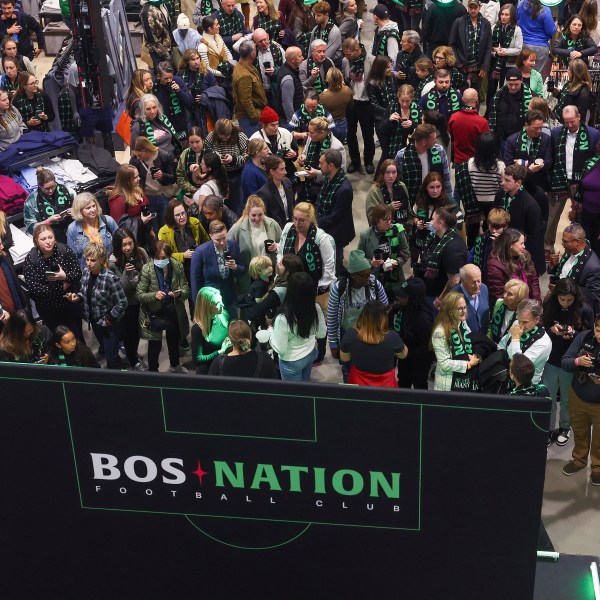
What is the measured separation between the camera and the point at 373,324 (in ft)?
22.1

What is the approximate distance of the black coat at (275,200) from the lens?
352 inches

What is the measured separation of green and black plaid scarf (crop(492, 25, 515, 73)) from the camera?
39.8 ft

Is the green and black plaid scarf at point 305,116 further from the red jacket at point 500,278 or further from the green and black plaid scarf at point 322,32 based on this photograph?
the red jacket at point 500,278

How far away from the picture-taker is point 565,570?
3139 mm

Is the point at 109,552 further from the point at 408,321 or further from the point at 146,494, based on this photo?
the point at 408,321

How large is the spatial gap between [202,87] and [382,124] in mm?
2169

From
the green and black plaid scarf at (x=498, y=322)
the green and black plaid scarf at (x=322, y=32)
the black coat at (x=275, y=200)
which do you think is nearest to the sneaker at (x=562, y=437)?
the green and black plaid scarf at (x=498, y=322)

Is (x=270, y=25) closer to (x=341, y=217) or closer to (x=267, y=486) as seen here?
(x=341, y=217)

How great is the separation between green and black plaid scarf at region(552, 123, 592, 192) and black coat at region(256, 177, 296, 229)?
2.32 metres

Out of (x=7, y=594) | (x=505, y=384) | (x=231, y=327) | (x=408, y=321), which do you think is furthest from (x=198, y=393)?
(x=408, y=321)

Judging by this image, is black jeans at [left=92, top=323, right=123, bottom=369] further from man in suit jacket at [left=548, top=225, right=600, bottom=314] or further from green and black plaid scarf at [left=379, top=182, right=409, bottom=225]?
man in suit jacket at [left=548, top=225, right=600, bottom=314]

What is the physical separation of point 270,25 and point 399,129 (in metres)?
3.27

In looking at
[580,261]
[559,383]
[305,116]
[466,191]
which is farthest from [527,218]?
[305,116]

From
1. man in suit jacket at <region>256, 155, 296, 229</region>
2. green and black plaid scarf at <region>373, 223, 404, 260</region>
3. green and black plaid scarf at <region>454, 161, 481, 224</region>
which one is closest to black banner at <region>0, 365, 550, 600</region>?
green and black plaid scarf at <region>373, 223, 404, 260</region>
